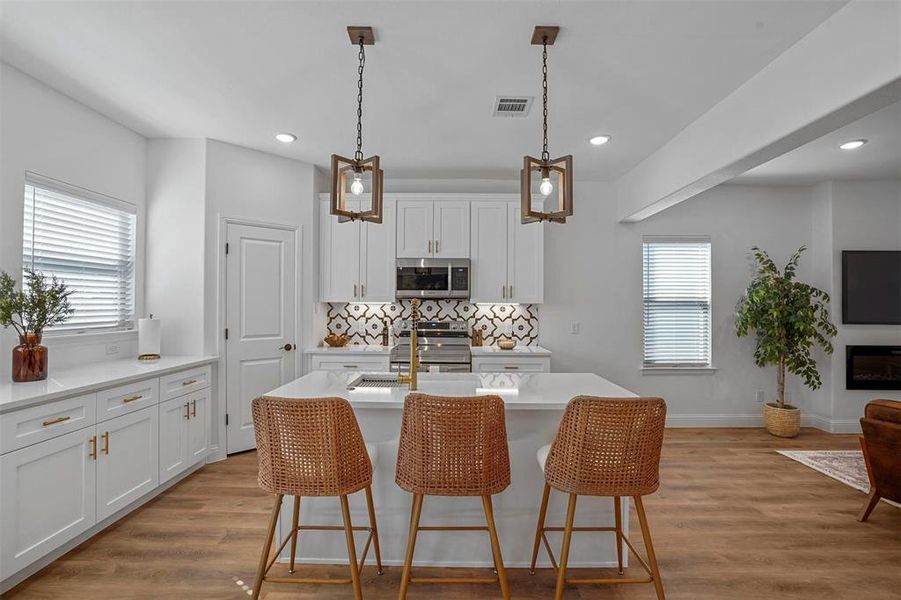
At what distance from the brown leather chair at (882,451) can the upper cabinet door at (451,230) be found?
3.38m

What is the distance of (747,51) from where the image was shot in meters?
2.52

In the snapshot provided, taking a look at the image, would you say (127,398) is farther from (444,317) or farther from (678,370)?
(678,370)

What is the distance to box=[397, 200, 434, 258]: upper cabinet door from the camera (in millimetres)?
4867

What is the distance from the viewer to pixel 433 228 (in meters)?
4.88

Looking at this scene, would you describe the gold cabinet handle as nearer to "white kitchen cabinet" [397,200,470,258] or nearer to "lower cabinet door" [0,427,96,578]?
"lower cabinet door" [0,427,96,578]

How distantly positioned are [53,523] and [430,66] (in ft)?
10.4

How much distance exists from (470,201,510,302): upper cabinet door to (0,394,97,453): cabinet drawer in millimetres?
3261

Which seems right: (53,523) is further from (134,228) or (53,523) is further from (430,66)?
(430,66)

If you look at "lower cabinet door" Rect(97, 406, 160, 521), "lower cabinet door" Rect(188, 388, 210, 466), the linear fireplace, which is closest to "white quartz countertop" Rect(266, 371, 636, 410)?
"lower cabinet door" Rect(97, 406, 160, 521)

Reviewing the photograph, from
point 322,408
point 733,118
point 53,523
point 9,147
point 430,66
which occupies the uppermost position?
point 430,66

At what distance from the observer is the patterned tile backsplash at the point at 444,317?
513 centimetres

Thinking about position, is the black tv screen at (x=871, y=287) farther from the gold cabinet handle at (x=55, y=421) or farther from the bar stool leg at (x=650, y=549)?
the gold cabinet handle at (x=55, y=421)

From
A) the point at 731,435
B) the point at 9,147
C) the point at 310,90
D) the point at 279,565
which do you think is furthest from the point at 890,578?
the point at 9,147

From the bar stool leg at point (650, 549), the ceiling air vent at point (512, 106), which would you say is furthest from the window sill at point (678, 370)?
the bar stool leg at point (650, 549)
